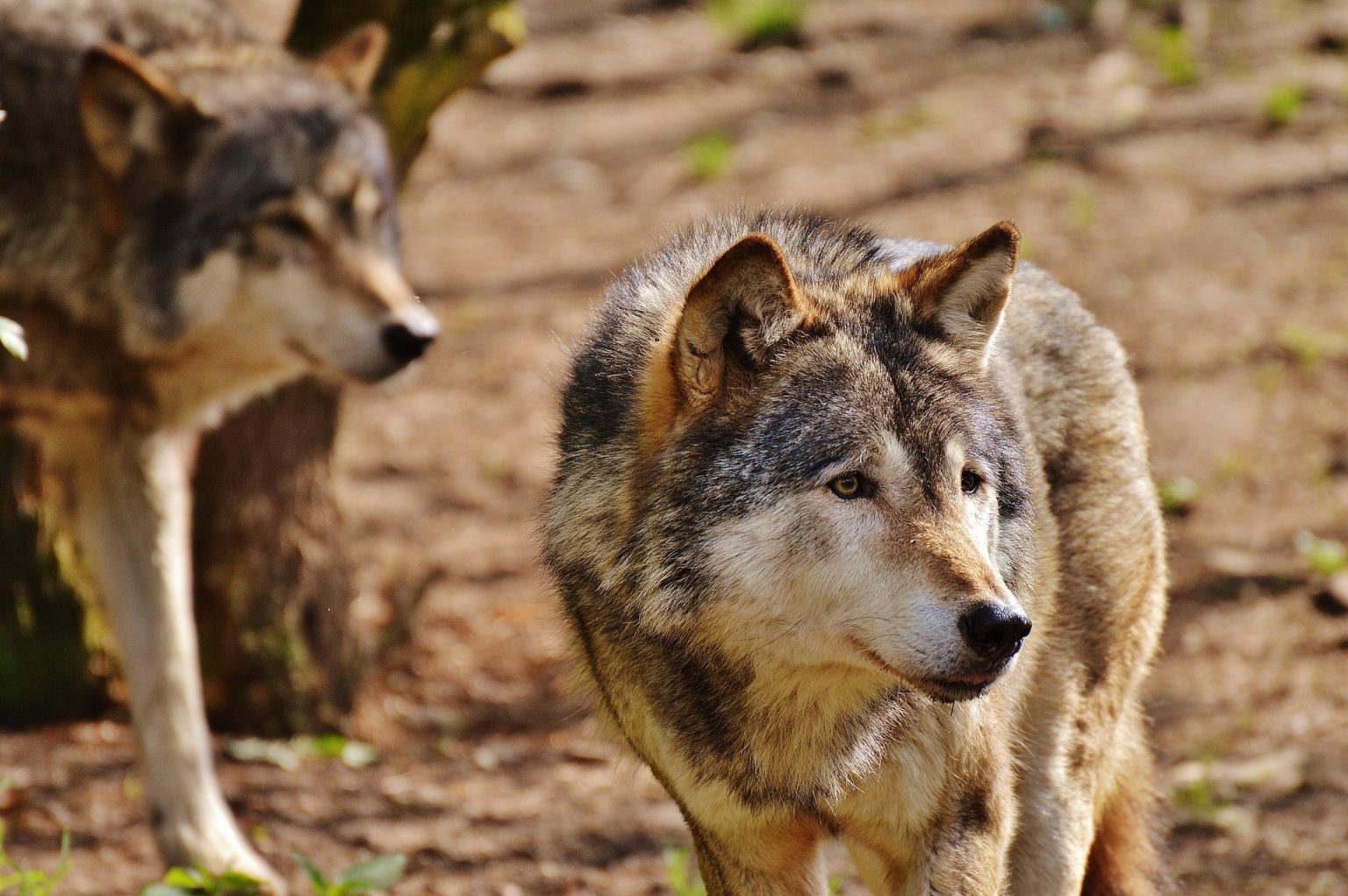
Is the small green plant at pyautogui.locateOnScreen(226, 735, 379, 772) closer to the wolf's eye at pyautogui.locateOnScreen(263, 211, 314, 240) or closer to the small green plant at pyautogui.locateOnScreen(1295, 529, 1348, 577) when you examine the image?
the wolf's eye at pyautogui.locateOnScreen(263, 211, 314, 240)

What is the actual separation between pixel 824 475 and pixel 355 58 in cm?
312

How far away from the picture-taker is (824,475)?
312 centimetres

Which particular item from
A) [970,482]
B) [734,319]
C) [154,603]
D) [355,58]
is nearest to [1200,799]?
[970,482]

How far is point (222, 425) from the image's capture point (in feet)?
19.7

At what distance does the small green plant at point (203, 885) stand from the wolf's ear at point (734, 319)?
2.19 meters

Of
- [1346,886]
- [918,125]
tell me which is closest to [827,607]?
[1346,886]

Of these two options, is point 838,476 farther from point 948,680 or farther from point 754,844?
point 754,844

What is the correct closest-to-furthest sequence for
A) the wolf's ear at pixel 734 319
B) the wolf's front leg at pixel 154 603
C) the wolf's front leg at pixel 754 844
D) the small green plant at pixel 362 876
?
the wolf's ear at pixel 734 319
the wolf's front leg at pixel 754 844
the small green plant at pixel 362 876
the wolf's front leg at pixel 154 603

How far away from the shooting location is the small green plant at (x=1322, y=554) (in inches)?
247

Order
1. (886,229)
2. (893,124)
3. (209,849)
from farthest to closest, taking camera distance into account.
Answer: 1. (893,124)
2. (886,229)
3. (209,849)

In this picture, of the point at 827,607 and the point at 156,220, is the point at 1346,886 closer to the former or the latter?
the point at 827,607

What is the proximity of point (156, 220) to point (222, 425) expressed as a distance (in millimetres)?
1053

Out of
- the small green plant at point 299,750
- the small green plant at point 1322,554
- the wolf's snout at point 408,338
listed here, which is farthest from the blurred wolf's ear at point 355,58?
the small green plant at point 1322,554

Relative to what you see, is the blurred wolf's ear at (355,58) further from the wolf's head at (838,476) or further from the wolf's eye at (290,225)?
the wolf's head at (838,476)
